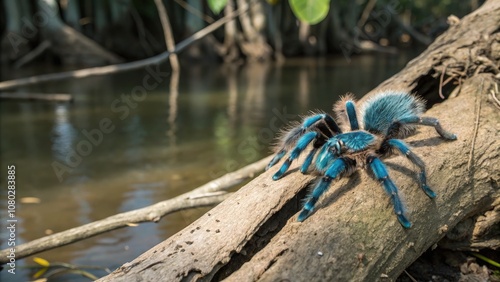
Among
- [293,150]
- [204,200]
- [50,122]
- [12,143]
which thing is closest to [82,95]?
[50,122]

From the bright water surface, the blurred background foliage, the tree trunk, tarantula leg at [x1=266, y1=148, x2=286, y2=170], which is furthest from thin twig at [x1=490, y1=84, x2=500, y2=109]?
the tree trunk

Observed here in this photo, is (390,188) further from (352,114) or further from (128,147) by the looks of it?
(128,147)

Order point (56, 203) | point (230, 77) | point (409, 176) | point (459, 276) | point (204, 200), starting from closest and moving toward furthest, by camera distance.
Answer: point (409, 176)
point (459, 276)
point (204, 200)
point (56, 203)
point (230, 77)

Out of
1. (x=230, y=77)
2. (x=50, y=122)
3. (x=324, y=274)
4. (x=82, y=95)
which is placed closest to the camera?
(x=324, y=274)

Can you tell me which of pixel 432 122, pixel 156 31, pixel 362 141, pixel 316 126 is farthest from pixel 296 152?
pixel 156 31

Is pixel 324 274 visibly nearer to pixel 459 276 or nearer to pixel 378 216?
pixel 378 216

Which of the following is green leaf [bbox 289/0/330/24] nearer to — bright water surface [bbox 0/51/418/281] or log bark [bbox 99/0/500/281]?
log bark [bbox 99/0/500/281]
